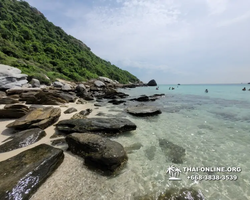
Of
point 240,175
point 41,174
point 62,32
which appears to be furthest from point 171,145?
point 62,32

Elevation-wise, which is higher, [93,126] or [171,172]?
[93,126]

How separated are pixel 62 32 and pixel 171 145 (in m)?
82.7

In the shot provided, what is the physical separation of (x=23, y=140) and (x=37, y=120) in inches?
67.8

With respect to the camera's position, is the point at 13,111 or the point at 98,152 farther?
the point at 13,111

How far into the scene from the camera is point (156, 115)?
10344 mm

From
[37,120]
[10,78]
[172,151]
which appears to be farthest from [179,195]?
[10,78]

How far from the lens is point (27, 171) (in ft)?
9.84

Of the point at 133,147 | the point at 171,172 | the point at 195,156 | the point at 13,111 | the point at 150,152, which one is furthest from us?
the point at 13,111

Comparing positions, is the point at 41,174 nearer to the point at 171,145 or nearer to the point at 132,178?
the point at 132,178

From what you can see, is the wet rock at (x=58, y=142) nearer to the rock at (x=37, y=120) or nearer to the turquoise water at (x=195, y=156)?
the rock at (x=37, y=120)

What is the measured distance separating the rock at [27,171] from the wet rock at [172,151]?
3676 mm

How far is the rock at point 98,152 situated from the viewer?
3.61m

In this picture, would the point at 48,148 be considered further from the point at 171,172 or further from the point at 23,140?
the point at 171,172

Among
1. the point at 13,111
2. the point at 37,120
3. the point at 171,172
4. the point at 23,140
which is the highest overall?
the point at 13,111
